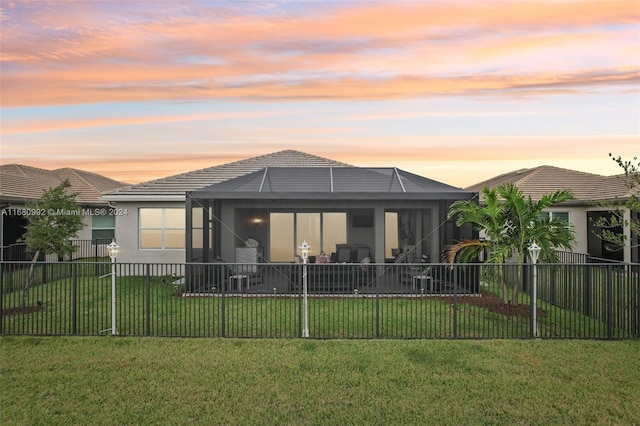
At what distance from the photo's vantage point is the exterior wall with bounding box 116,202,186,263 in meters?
18.7

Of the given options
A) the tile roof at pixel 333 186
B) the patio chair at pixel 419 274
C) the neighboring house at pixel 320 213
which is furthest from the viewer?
the neighboring house at pixel 320 213

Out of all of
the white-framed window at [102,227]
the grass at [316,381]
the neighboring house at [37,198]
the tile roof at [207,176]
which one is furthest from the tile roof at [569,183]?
the neighboring house at [37,198]

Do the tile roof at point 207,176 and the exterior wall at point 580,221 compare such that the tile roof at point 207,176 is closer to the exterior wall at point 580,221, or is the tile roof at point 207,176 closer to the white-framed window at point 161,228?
the white-framed window at point 161,228

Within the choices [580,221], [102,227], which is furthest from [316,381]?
[102,227]

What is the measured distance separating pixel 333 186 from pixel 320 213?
0.97 metres

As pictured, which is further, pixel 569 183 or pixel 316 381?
pixel 569 183

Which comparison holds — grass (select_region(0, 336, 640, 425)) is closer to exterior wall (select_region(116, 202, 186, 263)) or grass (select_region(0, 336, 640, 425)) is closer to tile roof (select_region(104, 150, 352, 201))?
tile roof (select_region(104, 150, 352, 201))

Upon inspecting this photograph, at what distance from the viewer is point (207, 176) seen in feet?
67.8

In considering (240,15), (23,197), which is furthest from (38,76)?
(23,197)

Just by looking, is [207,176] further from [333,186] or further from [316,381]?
[316,381]

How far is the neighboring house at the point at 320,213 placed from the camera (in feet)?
46.2

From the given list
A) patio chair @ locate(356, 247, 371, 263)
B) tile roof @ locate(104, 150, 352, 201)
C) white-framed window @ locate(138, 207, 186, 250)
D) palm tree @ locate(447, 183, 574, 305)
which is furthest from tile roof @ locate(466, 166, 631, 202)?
white-framed window @ locate(138, 207, 186, 250)

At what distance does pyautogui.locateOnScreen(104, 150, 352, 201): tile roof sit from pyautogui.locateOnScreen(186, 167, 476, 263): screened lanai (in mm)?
2738

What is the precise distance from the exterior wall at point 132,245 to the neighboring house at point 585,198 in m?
13.7
